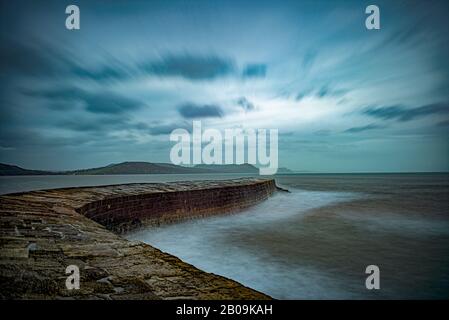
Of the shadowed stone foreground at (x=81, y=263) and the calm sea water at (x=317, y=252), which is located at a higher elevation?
the shadowed stone foreground at (x=81, y=263)

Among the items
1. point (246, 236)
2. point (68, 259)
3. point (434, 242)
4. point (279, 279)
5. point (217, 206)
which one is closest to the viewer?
point (68, 259)

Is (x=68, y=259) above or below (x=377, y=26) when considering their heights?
below

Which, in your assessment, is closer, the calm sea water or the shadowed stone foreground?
the shadowed stone foreground

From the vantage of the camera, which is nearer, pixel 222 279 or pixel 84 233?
pixel 222 279

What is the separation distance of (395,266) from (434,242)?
2.54 metres

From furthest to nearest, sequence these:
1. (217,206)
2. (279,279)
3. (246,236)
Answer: (217,206)
(246,236)
(279,279)

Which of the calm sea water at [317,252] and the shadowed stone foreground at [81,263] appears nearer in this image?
the shadowed stone foreground at [81,263]

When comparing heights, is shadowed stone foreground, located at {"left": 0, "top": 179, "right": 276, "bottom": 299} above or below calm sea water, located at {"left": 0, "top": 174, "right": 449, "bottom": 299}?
above

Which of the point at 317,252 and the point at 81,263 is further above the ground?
the point at 81,263

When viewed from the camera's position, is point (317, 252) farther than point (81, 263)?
Yes
